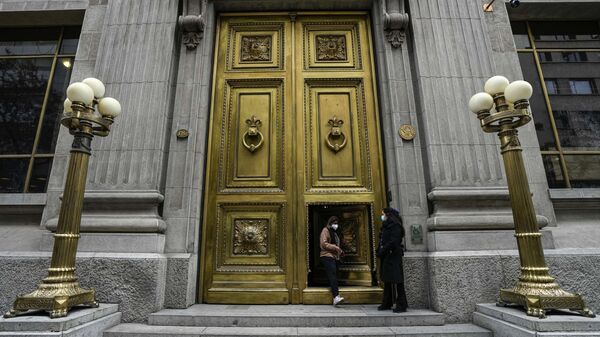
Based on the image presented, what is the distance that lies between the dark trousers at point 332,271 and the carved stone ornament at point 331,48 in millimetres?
4642

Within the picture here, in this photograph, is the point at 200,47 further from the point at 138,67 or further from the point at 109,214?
the point at 109,214

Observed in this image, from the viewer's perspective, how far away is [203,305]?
643 cm

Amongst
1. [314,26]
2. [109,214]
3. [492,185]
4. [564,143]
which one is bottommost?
[109,214]

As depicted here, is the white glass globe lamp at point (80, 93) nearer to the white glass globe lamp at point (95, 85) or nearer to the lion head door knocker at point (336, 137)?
the white glass globe lamp at point (95, 85)

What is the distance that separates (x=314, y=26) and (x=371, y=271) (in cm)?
589

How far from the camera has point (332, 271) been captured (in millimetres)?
6633

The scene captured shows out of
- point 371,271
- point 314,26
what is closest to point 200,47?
point 314,26

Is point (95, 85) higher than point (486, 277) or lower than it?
higher

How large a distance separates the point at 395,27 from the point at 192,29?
4530 mm

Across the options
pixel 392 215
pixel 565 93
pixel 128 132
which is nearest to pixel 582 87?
pixel 565 93

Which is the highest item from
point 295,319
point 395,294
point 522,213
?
point 522,213

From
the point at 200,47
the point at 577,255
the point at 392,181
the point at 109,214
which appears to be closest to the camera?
the point at 577,255

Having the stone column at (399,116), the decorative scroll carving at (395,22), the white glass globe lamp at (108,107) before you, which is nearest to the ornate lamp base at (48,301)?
the white glass globe lamp at (108,107)

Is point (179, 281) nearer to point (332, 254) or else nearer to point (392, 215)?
point (332, 254)
